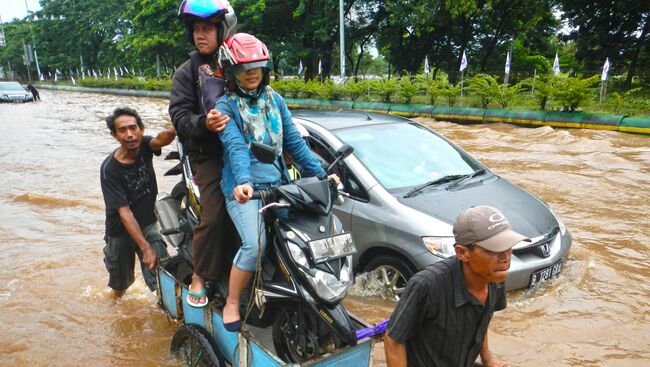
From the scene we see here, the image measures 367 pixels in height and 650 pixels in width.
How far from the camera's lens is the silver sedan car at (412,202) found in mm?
3869

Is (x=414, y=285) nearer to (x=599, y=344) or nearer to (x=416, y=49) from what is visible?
(x=599, y=344)

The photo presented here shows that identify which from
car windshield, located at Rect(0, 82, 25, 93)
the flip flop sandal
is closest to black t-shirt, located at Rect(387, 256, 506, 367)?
the flip flop sandal

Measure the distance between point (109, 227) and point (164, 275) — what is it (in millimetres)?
699

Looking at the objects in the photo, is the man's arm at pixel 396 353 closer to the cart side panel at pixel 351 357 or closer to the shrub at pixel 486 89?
the cart side panel at pixel 351 357

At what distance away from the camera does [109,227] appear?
3.76 metres

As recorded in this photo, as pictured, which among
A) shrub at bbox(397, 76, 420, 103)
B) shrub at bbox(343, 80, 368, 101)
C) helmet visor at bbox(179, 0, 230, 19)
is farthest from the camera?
shrub at bbox(343, 80, 368, 101)

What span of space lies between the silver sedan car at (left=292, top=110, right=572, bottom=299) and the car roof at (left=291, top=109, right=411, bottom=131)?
13 mm

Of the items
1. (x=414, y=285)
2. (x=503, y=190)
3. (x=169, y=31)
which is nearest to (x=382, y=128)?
(x=503, y=190)

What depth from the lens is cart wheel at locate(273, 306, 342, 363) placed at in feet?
8.25

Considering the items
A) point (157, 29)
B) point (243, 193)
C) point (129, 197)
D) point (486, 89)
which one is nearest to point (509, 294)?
point (243, 193)

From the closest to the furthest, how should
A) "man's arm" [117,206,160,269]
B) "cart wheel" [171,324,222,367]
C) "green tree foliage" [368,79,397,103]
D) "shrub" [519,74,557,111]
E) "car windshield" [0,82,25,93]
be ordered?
"cart wheel" [171,324,222,367] → "man's arm" [117,206,160,269] → "shrub" [519,74,557,111] → "green tree foliage" [368,79,397,103] → "car windshield" [0,82,25,93]

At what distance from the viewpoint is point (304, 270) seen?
94.7 inches

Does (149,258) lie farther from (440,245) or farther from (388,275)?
(440,245)

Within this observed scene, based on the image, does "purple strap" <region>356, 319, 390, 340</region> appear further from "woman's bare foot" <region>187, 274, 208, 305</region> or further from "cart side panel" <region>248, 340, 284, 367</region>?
"woman's bare foot" <region>187, 274, 208, 305</region>
